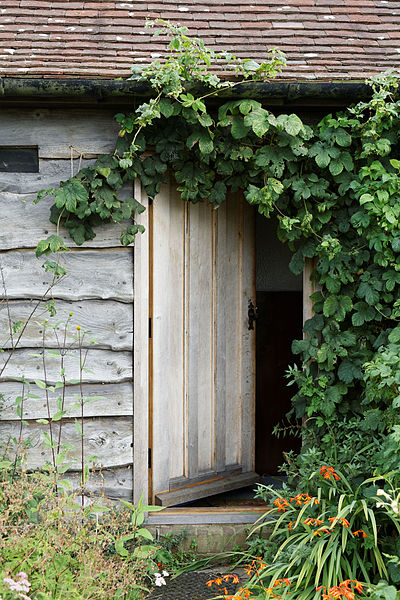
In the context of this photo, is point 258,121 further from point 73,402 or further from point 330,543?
point 330,543

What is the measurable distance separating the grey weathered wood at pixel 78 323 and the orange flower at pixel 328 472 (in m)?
1.45

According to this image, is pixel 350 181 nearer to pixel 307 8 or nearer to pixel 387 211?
pixel 387 211

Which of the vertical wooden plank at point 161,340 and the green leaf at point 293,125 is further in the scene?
the vertical wooden plank at point 161,340

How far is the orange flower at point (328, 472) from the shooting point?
3539 mm

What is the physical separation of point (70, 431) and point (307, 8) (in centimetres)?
353

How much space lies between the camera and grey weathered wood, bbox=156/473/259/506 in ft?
A: 14.1

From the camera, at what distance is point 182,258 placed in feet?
14.8

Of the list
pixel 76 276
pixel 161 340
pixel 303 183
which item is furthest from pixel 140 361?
pixel 303 183

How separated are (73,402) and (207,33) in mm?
2705

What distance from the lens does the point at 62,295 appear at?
4.09m

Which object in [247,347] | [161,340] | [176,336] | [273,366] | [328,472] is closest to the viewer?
[328,472]

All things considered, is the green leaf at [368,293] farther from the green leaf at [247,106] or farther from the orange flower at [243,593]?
the orange flower at [243,593]

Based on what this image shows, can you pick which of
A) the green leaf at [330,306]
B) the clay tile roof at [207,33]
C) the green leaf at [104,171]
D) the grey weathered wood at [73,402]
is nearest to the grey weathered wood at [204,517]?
the grey weathered wood at [73,402]

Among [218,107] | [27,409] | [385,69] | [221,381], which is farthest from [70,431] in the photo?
[385,69]
